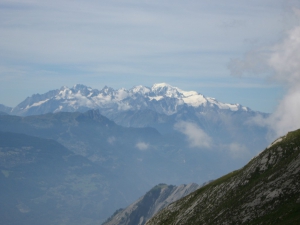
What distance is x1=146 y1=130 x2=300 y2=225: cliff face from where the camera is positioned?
97.6 meters

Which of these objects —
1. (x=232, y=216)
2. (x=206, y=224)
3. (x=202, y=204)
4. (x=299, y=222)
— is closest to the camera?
(x=299, y=222)

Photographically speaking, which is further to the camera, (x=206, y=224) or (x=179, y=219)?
(x=179, y=219)

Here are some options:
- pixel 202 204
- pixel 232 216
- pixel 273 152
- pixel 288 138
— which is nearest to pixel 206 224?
pixel 232 216

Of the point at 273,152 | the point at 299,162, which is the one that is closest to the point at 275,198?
the point at 299,162

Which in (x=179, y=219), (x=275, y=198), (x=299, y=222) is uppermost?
(x=179, y=219)

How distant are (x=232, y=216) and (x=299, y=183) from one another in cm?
1782

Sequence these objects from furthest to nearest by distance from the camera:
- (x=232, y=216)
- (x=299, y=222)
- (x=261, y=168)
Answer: (x=261, y=168) < (x=232, y=216) < (x=299, y=222)

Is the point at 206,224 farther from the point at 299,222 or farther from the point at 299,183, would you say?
the point at 299,222

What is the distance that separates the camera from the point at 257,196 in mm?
109062

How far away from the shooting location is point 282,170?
112 meters

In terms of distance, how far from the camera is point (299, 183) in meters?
100

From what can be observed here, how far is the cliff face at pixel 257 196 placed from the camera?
97.6 metres

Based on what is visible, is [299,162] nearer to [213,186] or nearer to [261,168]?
[261,168]

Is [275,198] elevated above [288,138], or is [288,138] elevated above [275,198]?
[288,138]
